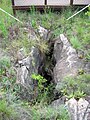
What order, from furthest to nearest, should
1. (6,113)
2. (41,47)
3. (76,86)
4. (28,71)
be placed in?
(41,47), (28,71), (76,86), (6,113)

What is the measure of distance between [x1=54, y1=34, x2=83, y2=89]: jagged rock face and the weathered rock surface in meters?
0.56

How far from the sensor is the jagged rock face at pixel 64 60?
458 cm

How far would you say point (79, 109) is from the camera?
366 cm

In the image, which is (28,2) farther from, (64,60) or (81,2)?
(64,60)

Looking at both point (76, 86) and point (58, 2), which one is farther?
point (58, 2)

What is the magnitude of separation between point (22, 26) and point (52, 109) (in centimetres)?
247

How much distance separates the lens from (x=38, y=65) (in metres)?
5.22

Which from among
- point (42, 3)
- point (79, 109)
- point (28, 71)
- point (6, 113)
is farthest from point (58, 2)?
point (6, 113)

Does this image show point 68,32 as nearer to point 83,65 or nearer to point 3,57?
point 83,65

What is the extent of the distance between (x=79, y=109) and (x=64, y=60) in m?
1.38

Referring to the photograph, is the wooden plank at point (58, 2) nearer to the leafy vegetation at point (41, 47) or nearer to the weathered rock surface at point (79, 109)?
the leafy vegetation at point (41, 47)

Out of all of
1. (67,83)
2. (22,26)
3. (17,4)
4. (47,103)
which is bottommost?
(47,103)

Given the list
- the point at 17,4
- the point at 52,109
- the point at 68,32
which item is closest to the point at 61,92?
the point at 52,109

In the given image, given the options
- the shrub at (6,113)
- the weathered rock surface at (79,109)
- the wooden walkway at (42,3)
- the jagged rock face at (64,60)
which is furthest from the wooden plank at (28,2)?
the shrub at (6,113)
